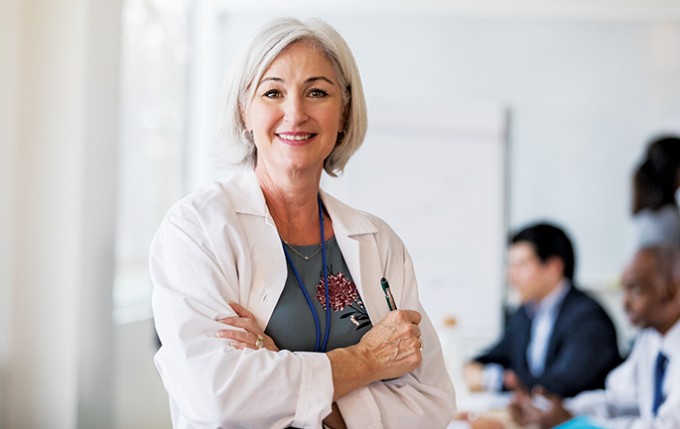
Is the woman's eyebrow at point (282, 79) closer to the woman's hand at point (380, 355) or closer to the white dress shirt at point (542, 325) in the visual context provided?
the woman's hand at point (380, 355)

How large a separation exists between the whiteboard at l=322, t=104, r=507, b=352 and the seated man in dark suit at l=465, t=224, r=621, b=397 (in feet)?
0.81

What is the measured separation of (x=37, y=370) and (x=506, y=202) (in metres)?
2.99

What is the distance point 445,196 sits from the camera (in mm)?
5211

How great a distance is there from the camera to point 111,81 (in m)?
3.36

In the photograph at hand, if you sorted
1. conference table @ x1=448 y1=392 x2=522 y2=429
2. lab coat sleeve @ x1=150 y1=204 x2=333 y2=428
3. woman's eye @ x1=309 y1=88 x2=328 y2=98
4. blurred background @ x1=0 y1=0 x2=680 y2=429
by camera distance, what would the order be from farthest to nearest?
blurred background @ x1=0 y1=0 x2=680 y2=429
conference table @ x1=448 y1=392 x2=522 y2=429
woman's eye @ x1=309 y1=88 x2=328 y2=98
lab coat sleeve @ x1=150 y1=204 x2=333 y2=428

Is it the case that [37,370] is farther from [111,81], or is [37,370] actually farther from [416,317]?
[416,317]

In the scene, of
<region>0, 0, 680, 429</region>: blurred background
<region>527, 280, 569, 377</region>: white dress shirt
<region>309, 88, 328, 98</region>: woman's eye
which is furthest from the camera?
<region>0, 0, 680, 429</region>: blurred background

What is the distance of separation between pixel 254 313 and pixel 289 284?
0.29 ft

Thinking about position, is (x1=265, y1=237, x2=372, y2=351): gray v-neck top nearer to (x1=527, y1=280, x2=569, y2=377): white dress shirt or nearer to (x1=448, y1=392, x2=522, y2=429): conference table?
(x1=448, y1=392, x2=522, y2=429): conference table

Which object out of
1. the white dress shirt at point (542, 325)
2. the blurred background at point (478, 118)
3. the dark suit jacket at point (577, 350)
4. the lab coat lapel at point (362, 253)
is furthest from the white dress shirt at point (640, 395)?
the lab coat lapel at point (362, 253)

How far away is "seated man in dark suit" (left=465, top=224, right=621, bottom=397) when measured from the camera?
13.9 feet

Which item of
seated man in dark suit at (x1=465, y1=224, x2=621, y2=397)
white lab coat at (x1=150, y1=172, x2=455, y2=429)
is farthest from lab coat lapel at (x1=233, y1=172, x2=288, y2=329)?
seated man in dark suit at (x1=465, y1=224, x2=621, y2=397)

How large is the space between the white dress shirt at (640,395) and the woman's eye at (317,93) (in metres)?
2.05

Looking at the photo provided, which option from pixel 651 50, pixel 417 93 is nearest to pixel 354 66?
pixel 417 93
